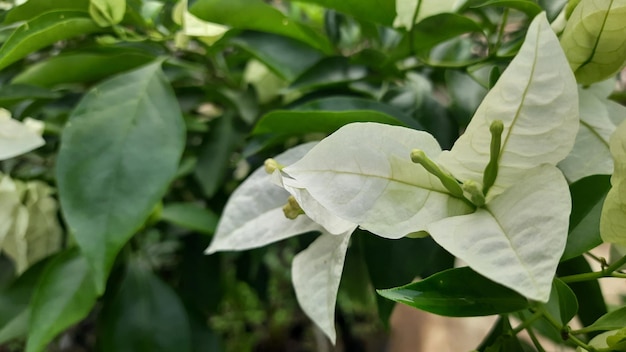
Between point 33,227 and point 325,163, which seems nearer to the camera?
point 325,163

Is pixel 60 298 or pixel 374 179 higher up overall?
pixel 374 179

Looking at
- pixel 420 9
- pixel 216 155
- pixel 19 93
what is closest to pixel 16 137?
pixel 19 93

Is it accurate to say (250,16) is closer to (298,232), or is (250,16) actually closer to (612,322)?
(298,232)

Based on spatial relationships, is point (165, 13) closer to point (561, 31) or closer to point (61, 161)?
point (61, 161)

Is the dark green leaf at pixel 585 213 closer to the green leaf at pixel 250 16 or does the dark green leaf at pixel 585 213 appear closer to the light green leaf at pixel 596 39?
the light green leaf at pixel 596 39

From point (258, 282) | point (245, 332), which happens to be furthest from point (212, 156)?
point (245, 332)

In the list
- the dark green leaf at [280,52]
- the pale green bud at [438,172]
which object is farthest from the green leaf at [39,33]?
the pale green bud at [438,172]

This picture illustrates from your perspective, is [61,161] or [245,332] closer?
[61,161]
